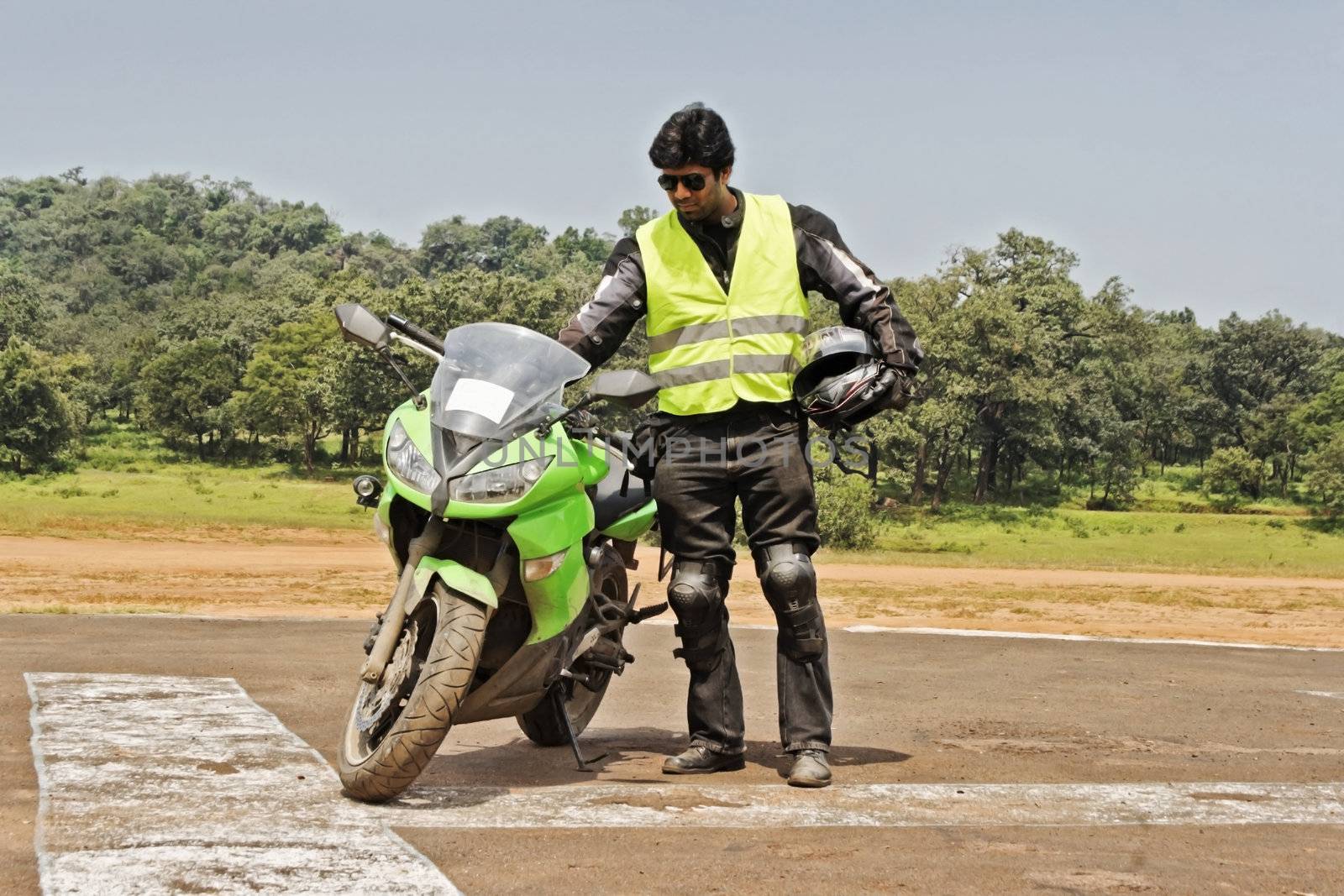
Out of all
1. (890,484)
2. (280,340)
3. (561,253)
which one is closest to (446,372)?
(890,484)

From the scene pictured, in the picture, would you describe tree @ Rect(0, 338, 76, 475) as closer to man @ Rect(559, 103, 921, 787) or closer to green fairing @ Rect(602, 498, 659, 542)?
green fairing @ Rect(602, 498, 659, 542)

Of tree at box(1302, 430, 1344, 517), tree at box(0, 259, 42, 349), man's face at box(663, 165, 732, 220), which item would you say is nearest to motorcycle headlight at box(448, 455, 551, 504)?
man's face at box(663, 165, 732, 220)

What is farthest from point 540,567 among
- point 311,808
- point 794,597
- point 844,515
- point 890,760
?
point 844,515

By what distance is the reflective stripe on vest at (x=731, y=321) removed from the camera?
5.80m

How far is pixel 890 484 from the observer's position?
7044 cm

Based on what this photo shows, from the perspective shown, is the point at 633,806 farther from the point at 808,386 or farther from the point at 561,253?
the point at 561,253

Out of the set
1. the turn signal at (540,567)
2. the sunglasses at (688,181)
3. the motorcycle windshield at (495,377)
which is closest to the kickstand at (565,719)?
the turn signal at (540,567)

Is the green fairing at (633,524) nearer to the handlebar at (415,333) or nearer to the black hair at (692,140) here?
the handlebar at (415,333)

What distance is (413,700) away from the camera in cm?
474

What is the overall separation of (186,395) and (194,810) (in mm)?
69149

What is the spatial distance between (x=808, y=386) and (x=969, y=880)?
7.68ft

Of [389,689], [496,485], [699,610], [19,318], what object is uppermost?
[19,318]

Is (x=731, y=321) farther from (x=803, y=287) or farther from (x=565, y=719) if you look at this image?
(x=565, y=719)

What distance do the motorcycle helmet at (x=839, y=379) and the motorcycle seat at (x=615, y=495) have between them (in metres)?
0.78
